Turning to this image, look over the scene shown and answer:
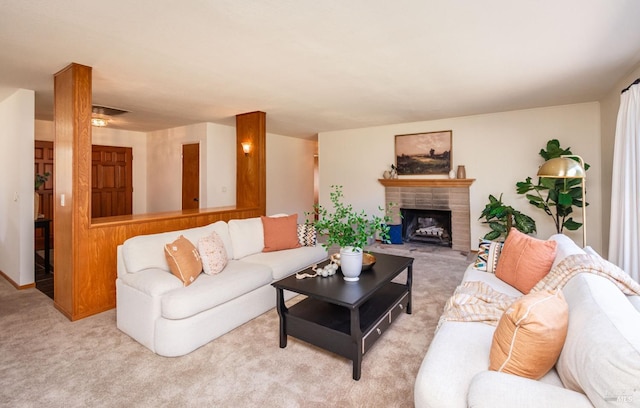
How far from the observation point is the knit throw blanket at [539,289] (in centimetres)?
174

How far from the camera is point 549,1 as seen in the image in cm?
202

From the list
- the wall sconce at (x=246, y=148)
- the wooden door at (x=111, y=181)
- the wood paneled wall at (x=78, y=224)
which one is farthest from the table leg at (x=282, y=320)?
the wooden door at (x=111, y=181)

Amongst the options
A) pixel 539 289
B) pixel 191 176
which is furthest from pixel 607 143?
pixel 191 176

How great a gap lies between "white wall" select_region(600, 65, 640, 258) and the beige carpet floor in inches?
132

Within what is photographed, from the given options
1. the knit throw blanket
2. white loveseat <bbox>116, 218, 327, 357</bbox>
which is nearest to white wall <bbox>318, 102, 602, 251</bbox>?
the knit throw blanket

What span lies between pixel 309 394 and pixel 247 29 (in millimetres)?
2547

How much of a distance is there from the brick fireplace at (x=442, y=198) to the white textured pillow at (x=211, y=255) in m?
3.50

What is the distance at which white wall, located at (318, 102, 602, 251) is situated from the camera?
4.69 metres

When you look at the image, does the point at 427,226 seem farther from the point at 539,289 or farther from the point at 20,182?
the point at 20,182

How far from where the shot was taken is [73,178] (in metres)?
2.95

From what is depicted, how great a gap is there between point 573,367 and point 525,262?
145 centimetres

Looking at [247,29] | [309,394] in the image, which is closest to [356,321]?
[309,394]

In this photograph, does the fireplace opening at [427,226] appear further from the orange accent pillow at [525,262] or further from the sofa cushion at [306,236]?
the orange accent pillow at [525,262]

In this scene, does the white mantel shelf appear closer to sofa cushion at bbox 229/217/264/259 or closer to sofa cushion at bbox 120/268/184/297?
sofa cushion at bbox 229/217/264/259
